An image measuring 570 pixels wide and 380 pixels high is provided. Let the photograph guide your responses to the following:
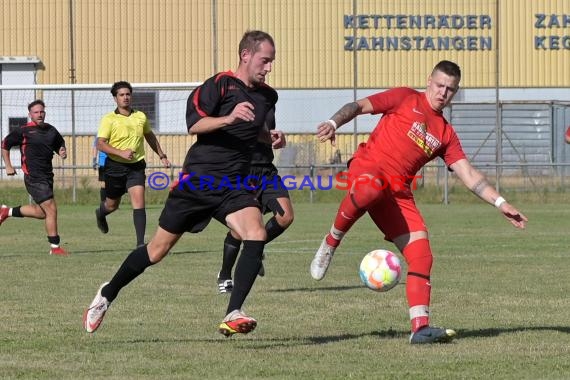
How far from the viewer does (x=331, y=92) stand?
32469 millimetres

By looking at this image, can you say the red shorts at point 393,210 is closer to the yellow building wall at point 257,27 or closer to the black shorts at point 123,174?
the black shorts at point 123,174

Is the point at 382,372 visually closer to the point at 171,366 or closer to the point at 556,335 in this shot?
the point at 171,366

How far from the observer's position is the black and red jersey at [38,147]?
15672mm

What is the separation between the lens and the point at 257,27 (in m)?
32.9

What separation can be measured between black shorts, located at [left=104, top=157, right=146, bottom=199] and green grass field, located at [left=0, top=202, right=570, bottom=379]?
88 cm

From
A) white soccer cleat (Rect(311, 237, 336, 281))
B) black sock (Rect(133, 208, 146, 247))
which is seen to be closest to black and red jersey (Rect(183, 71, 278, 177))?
white soccer cleat (Rect(311, 237, 336, 281))

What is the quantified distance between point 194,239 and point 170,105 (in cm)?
1113

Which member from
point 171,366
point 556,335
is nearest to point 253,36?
point 171,366

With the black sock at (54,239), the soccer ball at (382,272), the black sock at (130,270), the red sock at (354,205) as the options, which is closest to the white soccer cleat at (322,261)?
the red sock at (354,205)

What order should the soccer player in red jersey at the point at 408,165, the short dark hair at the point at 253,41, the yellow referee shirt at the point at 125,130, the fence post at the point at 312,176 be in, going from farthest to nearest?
1. the fence post at the point at 312,176
2. the yellow referee shirt at the point at 125,130
3. the soccer player in red jersey at the point at 408,165
4. the short dark hair at the point at 253,41

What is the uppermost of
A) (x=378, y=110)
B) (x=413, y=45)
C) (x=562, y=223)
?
(x=413, y=45)

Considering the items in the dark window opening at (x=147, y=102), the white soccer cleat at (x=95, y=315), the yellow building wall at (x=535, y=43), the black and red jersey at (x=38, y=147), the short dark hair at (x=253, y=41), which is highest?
the yellow building wall at (x=535, y=43)

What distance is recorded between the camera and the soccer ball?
8.00m

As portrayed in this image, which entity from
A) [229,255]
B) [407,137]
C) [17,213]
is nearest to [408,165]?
[407,137]
